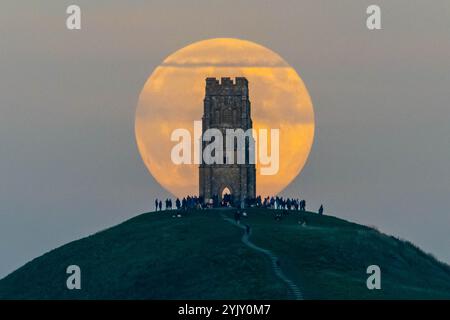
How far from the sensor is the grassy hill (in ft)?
406

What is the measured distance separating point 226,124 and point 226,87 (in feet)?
11.5

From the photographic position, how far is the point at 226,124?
169375 millimetres

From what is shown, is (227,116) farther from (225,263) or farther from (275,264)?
(275,264)

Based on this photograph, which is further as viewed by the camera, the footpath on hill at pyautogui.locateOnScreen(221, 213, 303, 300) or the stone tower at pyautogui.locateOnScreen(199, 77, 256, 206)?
the stone tower at pyautogui.locateOnScreen(199, 77, 256, 206)

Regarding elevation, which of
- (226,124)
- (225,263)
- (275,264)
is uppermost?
(226,124)

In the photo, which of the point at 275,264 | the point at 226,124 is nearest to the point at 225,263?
the point at 275,264

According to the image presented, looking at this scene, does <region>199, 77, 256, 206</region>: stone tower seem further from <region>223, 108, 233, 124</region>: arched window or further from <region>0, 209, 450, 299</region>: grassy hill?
<region>0, 209, 450, 299</region>: grassy hill

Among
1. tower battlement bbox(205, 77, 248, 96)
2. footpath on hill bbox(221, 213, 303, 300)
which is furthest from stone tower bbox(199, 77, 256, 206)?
footpath on hill bbox(221, 213, 303, 300)

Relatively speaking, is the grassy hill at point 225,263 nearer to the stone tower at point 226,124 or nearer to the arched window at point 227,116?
the stone tower at point 226,124

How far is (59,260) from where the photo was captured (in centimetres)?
14675

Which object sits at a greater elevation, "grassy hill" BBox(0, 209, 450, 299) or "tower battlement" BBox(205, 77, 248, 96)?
"tower battlement" BBox(205, 77, 248, 96)

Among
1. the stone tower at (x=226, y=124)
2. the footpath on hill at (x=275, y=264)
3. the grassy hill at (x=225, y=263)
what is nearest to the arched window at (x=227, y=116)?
the stone tower at (x=226, y=124)
